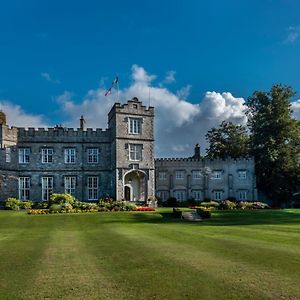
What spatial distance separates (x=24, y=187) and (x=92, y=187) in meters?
7.16

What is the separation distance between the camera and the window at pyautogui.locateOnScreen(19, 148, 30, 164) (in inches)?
1722

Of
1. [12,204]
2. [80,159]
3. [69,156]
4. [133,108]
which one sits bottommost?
[12,204]

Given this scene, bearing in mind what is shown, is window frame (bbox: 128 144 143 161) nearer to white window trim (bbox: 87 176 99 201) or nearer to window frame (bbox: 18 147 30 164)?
white window trim (bbox: 87 176 99 201)

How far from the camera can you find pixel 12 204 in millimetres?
39031

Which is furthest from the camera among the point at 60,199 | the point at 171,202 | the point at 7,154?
the point at 171,202

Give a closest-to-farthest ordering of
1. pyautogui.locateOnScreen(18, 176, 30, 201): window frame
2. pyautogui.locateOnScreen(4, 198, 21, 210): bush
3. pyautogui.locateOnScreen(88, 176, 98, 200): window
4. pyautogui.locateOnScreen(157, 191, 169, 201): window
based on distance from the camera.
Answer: pyautogui.locateOnScreen(4, 198, 21, 210): bush
pyautogui.locateOnScreen(18, 176, 30, 201): window frame
pyautogui.locateOnScreen(88, 176, 98, 200): window
pyautogui.locateOnScreen(157, 191, 169, 201): window

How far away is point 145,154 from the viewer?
4394cm

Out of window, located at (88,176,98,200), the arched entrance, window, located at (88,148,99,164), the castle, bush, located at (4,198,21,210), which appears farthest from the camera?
window, located at (88,148,99,164)

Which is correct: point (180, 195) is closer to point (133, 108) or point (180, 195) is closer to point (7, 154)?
point (133, 108)

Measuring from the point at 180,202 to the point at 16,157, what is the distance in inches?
751

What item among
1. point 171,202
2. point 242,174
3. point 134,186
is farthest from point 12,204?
point 242,174

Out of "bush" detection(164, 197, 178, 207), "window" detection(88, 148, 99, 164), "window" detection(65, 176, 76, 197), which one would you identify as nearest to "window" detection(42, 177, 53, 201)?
"window" detection(65, 176, 76, 197)

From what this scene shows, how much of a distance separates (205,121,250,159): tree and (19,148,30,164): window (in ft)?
86.7

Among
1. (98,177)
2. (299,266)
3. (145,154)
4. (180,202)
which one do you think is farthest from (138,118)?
(299,266)
